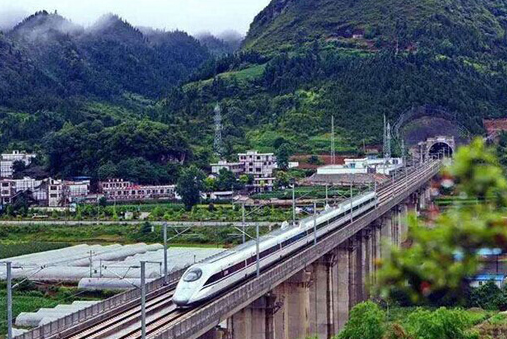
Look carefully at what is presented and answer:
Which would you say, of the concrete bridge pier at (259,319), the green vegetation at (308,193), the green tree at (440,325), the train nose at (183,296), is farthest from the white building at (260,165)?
the train nose at (183,296)

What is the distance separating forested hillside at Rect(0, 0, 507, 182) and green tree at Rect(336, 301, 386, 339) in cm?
6392

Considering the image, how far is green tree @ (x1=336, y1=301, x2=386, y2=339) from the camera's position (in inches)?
1281

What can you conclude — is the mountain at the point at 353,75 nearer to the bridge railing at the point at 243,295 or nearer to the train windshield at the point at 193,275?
the bridge railing at the point at 243,295

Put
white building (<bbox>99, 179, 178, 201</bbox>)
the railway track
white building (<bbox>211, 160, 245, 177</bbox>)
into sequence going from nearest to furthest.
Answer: the railway track, white building (<bbox>99, 179, 178, 201</bbox>), white building (<bbox>211, 160, 245, 177</bbox>)

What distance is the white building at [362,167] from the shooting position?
91.3 metres

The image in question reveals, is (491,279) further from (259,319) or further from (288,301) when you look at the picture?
(259,319)

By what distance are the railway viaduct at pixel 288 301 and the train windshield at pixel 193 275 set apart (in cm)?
95

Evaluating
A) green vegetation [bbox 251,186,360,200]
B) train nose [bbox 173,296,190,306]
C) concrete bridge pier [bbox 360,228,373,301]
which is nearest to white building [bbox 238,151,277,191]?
green vegetation [bbox 251,186,360,200]

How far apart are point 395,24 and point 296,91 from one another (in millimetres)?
34163

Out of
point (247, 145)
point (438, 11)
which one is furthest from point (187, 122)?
point (438, 11)

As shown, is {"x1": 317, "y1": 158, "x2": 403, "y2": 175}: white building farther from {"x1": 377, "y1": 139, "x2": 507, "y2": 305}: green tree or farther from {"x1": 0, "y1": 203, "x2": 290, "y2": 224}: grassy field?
{"x1": 377, "y1": 139, "x2": 507, "y2": 305}: green tree

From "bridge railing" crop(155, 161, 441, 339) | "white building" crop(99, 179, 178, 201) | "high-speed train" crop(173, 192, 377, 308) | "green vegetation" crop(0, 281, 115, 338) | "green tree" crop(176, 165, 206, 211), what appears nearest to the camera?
"bridge railing" crop(155, 161, 441, 339)

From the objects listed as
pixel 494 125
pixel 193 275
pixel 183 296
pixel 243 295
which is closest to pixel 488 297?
pixel 243 295

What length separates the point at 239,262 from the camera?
29734 mm
